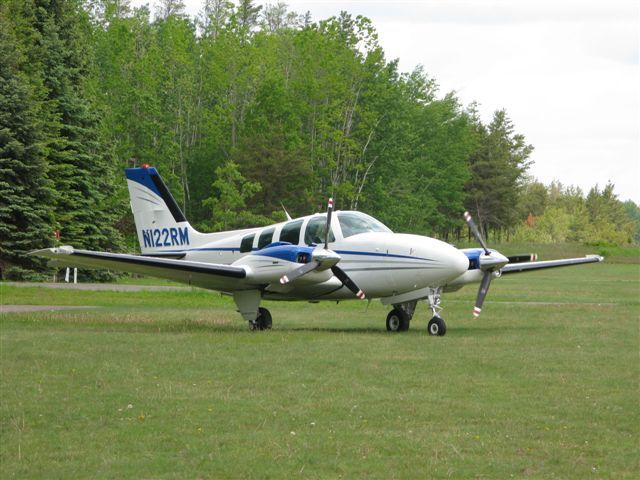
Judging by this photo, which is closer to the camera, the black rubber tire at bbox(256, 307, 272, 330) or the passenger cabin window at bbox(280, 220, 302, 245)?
the passenger cabin window at bbox(280, 220, 302, 245)

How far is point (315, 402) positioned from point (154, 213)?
14.6 m

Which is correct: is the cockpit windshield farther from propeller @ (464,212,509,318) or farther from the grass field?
the grass field

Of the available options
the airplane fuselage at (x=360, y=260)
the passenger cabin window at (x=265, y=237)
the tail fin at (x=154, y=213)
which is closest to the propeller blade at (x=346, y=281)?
the airplane fuselage at (x=360, y=260)

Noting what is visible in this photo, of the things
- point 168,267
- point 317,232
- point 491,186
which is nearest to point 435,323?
point 317,232

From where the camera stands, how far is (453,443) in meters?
9.77

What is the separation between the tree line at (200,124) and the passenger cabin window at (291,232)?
21.5 meters

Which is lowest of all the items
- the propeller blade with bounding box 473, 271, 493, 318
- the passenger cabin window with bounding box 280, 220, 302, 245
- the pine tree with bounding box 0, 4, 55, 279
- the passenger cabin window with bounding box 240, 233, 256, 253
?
the propeller blade with bounding box 473, 271, 493, 318

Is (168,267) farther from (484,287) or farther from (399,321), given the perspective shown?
(484,287)

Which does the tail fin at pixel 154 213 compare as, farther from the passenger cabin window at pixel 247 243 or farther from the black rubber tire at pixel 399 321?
the black rubber tire at pixel 399 321

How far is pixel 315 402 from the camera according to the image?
11.9m

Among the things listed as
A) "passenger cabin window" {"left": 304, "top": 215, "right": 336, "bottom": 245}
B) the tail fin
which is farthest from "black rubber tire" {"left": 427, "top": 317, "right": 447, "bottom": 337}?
the tail fin

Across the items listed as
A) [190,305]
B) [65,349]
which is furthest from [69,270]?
[65,349]

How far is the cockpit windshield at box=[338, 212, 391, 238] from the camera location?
2189 centimetres

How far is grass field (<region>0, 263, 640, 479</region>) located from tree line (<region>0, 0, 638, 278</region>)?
77.9ft
